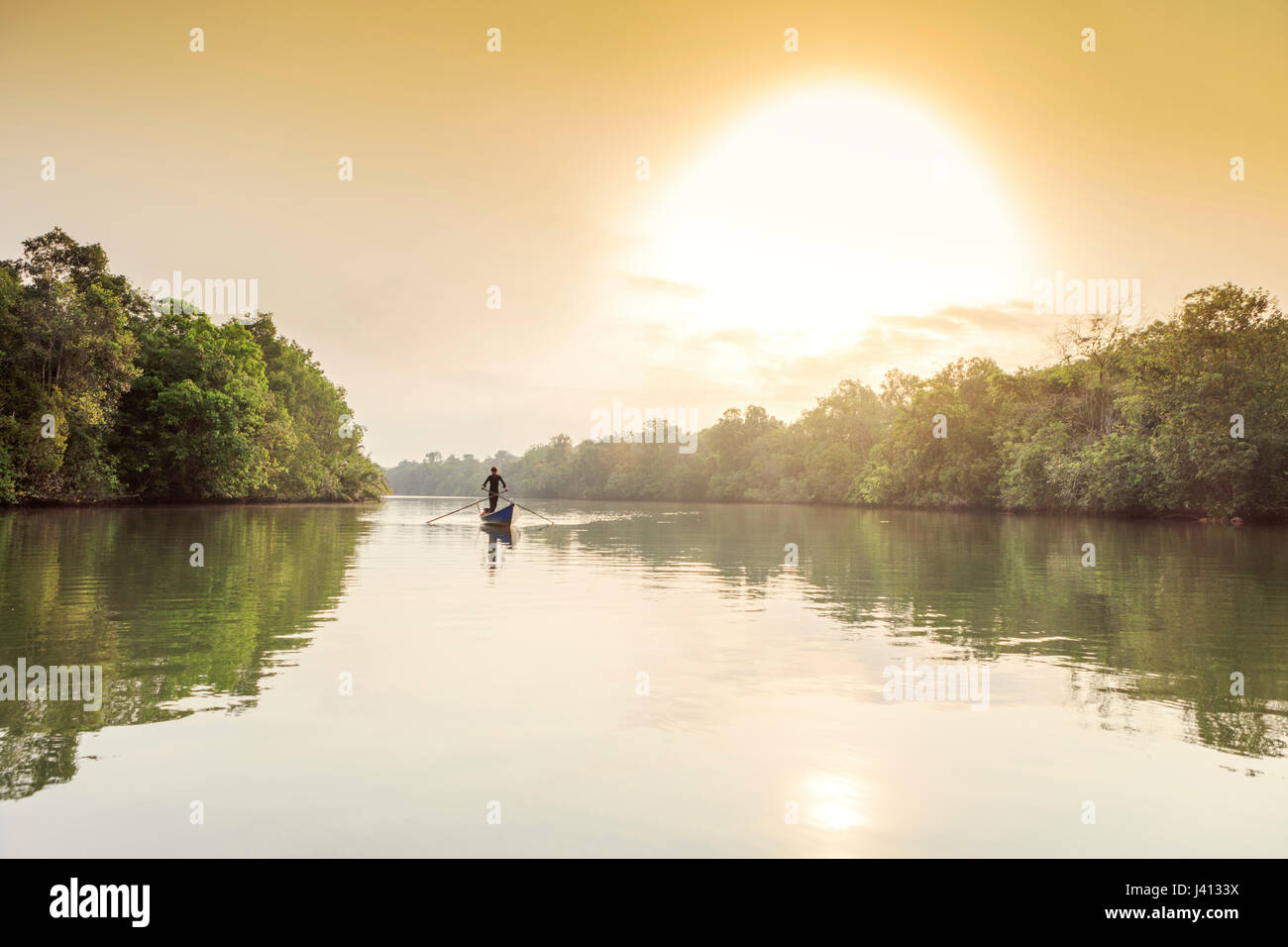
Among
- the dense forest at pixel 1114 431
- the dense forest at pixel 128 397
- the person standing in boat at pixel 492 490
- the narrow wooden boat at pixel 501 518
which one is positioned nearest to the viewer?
the narrow wooden boat at pixel 501 518

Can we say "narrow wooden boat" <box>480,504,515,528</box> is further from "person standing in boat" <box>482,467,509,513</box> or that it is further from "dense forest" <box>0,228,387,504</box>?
"dense forest" <box>0,228,387,504</box>

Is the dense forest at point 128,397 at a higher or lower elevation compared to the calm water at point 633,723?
higher

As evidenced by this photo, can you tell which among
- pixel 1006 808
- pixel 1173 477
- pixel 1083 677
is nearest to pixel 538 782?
pixel 1006 808

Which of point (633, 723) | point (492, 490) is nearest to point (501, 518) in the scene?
point (492, 490)

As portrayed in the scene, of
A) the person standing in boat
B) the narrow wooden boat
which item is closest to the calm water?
the narrow wooden boat

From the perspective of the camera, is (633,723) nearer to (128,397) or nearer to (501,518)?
(501,518)

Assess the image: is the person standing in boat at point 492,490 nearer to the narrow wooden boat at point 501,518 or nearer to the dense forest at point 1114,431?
the narrow wooden boat at point 501,518

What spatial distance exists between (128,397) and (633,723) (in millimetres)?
55108

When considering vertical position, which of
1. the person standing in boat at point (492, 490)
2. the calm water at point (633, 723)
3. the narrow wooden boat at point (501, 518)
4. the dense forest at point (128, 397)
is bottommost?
the calm water at point (633, 723)

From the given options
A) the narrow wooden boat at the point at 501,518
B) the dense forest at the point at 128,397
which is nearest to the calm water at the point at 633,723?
the narrow wooden boat at the point at 501,518

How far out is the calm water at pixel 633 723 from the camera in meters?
4.99

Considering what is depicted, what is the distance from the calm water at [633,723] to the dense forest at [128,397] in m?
29.7
